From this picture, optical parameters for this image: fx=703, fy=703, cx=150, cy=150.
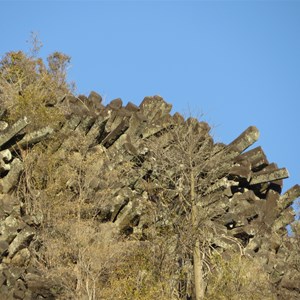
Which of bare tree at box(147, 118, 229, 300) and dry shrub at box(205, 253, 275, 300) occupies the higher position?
bare tree at box(147, 118, 229, 300)

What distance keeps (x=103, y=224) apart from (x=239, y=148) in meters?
11.4

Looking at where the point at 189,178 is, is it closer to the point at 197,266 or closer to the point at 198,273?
the point at 197,266

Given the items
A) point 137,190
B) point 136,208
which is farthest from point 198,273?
point 137,190

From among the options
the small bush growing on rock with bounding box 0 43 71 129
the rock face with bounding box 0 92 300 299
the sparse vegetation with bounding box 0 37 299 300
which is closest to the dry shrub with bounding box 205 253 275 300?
the sparse vegetation with bounding box 0 37 299 300

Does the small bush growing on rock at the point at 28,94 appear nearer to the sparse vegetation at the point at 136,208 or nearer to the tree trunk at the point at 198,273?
the sparse vegetation at the point at 136,208

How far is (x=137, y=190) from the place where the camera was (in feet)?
105

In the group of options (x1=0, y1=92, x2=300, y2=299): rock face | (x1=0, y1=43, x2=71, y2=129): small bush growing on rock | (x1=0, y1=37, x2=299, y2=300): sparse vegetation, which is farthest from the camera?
(x1=0, y1=43, x2=71, y2=129): small bush growing on rock

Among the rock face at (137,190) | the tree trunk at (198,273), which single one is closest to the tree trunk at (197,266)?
the tree trunk at (198,273)

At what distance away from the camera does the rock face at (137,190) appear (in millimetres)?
26484

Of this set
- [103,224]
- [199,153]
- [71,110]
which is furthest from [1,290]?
[71,110]

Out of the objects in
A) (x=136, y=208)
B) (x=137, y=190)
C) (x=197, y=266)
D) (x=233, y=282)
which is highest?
(x=137, y=190)

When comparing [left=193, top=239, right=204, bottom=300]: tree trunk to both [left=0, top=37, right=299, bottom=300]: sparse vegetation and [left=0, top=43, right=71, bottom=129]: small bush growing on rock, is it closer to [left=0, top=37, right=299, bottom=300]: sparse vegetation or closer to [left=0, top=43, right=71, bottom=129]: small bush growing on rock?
[left=0, top=37, right=299, bottom=300]: sparse vegetation

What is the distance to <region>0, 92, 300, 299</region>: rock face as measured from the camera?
2648 centimetres

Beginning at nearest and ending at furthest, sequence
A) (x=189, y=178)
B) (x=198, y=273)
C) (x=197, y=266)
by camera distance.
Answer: (x=198, y=273), (x=197, y=266), (x=189, y=178)
